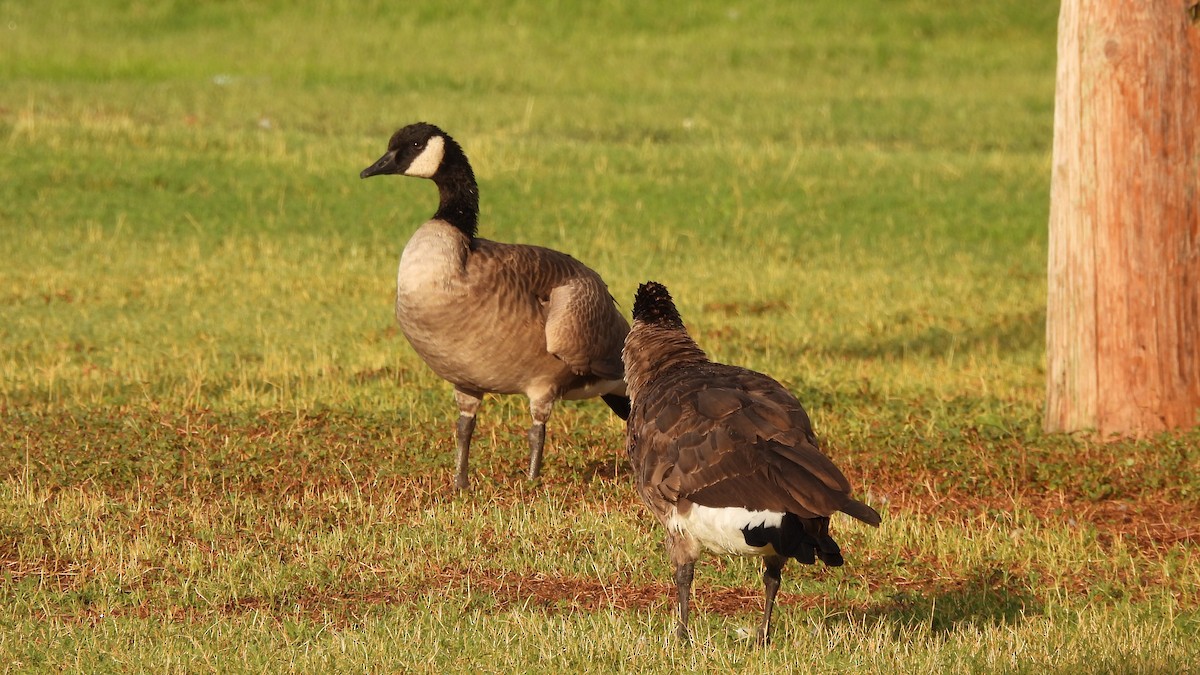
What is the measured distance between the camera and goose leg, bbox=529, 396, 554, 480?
9.73 metres

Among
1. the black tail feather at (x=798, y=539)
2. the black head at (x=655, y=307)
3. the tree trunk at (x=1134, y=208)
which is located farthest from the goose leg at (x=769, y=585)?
the tree trunk at (x=1134, y=208)

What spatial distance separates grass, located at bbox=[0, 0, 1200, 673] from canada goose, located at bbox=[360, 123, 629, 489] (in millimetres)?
649

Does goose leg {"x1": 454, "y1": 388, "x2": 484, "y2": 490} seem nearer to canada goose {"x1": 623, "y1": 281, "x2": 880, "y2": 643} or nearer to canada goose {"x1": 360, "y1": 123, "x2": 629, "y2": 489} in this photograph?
canada goose {"x1": 360, "y1": 123, "x2": 629, "y2": 489}

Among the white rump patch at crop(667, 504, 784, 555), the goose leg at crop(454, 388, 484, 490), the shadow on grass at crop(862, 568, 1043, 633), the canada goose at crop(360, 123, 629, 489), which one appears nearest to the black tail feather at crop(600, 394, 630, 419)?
the canada goose at crop(360, 123, 629, 489)

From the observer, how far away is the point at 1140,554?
8375 millimetres

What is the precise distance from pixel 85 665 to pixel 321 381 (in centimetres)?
647

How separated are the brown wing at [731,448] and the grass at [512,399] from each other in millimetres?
705

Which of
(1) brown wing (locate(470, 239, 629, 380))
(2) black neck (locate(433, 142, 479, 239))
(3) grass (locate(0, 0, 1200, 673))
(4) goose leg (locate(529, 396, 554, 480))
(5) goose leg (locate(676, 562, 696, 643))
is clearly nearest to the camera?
(5) goose leg (locate(676, 562, 696, 643))

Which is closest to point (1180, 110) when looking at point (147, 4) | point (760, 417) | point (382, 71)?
point (760, 417)

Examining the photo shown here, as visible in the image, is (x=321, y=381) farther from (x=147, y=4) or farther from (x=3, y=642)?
(x=147, y=4)

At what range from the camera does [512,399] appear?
1220cm

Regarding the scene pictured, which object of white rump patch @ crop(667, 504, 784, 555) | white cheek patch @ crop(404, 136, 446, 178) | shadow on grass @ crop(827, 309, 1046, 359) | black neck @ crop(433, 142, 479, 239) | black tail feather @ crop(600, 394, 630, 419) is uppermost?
white cheek patch @ crop(404, 136, 446, 178)

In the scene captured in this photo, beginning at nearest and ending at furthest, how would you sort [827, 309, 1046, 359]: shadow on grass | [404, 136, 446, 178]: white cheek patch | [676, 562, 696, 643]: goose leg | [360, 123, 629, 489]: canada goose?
[676, 562, 696, 643]: goose leg, [360, 123, 629, 489]: canada goose, [404, 136, 446, 178]: white cheek patch, [827, 309, 1046, 359]: shadow on grass

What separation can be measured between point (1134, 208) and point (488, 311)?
172 inches
